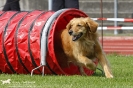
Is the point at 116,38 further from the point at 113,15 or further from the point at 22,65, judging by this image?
the point at 22,65

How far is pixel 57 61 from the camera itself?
9.33 metres

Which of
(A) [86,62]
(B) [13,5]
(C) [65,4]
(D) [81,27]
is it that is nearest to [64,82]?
(A) [86,62]

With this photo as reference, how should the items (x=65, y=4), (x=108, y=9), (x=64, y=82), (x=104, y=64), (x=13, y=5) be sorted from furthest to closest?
(x=108, y=9) < (x=13, y=5) < (x=65, y=4) < (x=104, y=64) < (x=64, y=82)

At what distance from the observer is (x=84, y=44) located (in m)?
9.23

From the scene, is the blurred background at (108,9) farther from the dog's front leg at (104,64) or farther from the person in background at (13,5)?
the dog's front leg at (104,64)

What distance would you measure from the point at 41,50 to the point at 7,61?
0.77 metres

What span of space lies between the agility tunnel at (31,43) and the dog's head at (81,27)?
0.33m

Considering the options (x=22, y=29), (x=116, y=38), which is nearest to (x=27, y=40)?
(x=22, y=29)

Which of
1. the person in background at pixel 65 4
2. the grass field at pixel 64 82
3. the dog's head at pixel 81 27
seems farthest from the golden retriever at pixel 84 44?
the person in background at pixel 65 4

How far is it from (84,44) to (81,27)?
0.96 feet

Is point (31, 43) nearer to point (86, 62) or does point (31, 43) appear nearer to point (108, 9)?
point (86, 62)

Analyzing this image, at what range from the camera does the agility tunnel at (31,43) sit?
9.23 m

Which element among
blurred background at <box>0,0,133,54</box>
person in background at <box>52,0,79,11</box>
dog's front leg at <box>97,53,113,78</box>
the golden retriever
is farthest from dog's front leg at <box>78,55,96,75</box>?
blurred background at <box>0,0,133,54</box>

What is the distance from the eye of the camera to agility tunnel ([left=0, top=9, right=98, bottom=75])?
9.23m
